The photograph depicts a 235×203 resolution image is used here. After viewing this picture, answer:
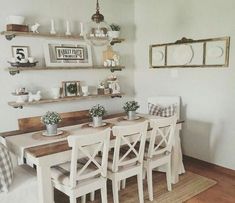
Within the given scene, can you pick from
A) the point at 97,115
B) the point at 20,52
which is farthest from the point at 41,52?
the point at 97,115

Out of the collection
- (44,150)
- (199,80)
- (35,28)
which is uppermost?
(35,28)

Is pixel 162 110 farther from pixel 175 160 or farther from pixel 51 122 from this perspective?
pixel 51 122

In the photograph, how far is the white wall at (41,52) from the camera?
10.3 feet

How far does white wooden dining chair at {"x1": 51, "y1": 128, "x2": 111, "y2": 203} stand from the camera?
206cm

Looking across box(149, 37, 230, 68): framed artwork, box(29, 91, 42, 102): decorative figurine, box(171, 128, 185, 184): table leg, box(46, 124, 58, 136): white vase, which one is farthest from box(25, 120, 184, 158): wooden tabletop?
box(149, 37, 230, 68): framed artwork

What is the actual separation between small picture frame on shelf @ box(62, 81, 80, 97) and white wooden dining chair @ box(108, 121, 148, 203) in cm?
141

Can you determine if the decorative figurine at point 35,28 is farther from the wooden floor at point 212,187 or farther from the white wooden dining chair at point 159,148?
the wooden floor at point 212,187

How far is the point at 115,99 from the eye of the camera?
4.32 metres

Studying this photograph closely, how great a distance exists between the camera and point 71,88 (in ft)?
12.1

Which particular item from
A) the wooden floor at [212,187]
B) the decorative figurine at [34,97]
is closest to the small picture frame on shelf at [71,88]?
the decorative figurine at [34,97]

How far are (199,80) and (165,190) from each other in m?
1.58

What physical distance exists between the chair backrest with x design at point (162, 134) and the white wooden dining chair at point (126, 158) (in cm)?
16

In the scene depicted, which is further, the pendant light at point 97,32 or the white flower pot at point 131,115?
the white flower pot at point 131,115

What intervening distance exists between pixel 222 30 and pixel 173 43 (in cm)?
76
